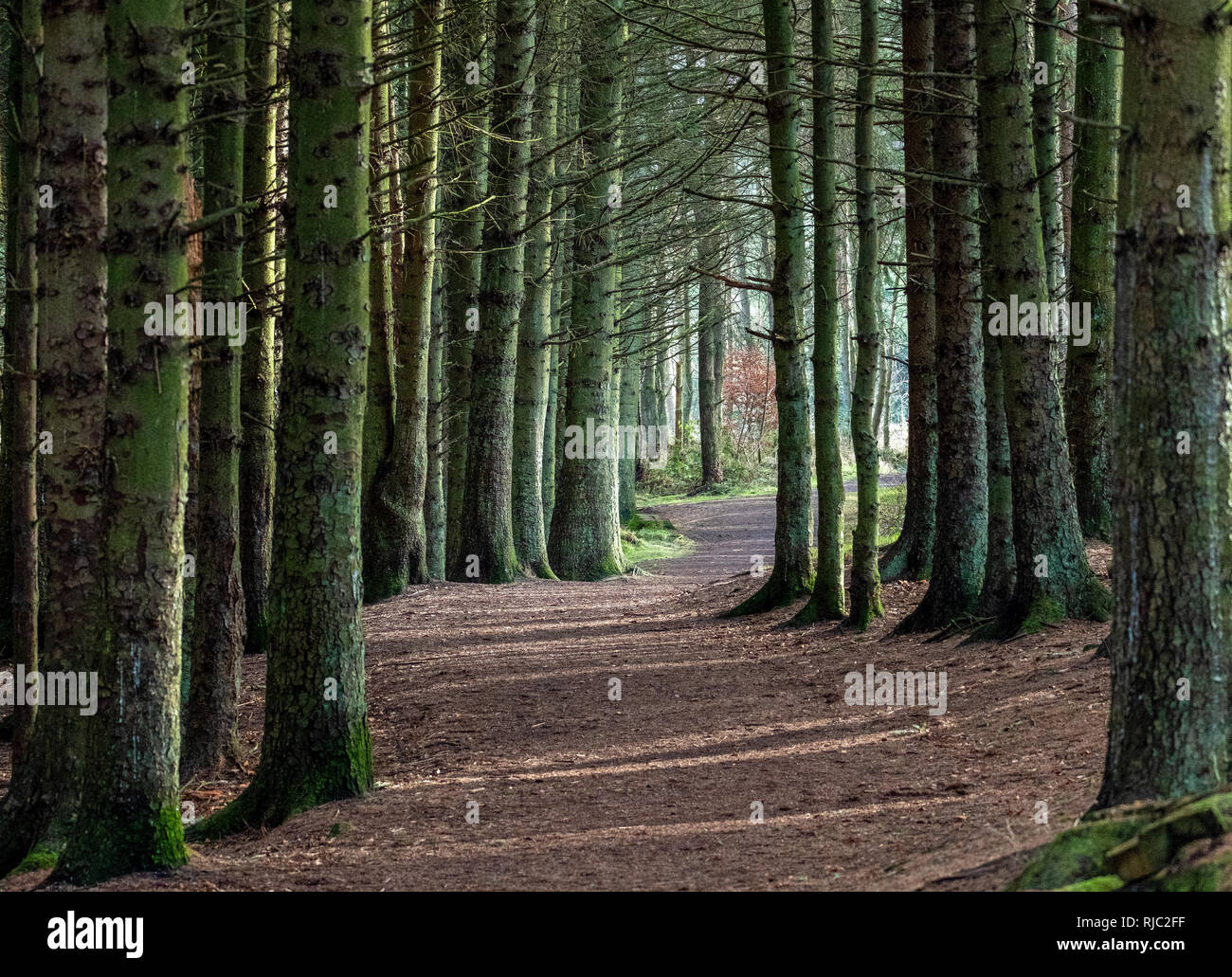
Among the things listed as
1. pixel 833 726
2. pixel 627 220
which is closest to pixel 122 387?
pixel 833 726

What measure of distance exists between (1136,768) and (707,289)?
81.9 ft

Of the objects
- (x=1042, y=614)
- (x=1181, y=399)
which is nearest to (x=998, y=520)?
(x=1042, y=614)

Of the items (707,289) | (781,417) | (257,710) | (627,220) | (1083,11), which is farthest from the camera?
(707,289)

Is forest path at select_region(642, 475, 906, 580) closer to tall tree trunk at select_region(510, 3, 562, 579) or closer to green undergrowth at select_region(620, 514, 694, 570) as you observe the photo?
green undergrowth at select_region(620, 514, 694, 570)

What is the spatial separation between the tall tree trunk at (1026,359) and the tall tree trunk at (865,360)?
176 centimetres

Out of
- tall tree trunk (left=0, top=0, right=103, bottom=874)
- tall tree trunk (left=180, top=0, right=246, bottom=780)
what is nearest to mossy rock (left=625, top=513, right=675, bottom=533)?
tall tree trunk (left=180, top=0, right=246, bottom=780)

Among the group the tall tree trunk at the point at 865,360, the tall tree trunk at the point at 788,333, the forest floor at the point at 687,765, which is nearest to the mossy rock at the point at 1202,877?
the forest floor at the point at 687,765

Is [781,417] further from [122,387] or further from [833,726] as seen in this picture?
[122,387]

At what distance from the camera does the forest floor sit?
5.87m

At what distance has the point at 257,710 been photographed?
37.3 feet

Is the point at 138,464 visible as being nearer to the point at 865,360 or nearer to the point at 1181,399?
the point at 1181,399

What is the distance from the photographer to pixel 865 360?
11562 millimetres

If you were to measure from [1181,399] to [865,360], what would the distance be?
6.96m

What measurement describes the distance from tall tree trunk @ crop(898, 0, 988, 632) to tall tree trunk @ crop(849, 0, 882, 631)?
0.59m
